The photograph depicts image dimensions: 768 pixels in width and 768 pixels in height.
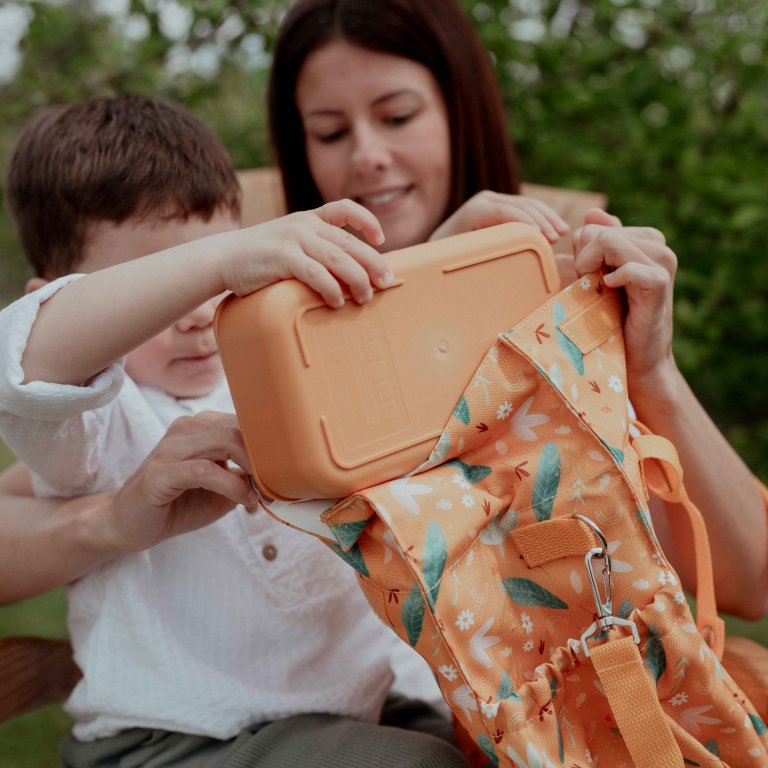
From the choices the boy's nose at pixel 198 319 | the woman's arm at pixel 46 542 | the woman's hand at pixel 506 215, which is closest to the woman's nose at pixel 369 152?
the woman's hand at pixel 506 215

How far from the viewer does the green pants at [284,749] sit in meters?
0.91

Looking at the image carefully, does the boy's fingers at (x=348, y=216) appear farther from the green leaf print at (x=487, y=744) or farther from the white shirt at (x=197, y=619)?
the green leaf print at (x=487, y=744)

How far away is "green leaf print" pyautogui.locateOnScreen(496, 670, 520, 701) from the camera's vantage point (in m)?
0.74

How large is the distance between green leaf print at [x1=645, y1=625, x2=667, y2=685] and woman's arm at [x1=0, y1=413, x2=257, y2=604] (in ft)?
1.26

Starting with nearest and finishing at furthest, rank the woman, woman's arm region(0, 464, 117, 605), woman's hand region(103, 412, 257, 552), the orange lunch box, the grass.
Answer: the orange lunch box
woman's hand region(103, 412, 257, 552)
woman's arm region(0, 464, 117, 605)
the woman
the grass

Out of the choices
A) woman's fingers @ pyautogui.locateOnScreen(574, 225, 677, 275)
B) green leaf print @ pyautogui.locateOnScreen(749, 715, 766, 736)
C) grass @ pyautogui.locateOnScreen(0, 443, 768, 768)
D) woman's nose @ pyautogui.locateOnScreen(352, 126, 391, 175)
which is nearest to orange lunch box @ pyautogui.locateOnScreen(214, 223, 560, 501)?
woman's fingers @ pyautogui.locateOnScreen(574, 225, 677, 275)

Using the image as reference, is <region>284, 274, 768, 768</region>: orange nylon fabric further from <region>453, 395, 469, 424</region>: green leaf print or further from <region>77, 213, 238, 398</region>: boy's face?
<region>77, 213, 238, 398</region>: boy's face

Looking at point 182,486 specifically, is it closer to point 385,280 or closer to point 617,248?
point 385,280

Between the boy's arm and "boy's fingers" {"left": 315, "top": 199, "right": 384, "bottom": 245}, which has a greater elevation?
"boy's fingers" {"left": 315, "top": 199, "right": 384, "bottom": 245}

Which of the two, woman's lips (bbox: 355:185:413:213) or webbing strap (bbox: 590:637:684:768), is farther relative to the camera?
woman's lips (bbox: 355:185:413:213)

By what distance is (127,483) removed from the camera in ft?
2.92

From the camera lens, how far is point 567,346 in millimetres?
826

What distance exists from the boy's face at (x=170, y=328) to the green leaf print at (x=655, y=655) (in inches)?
22.7

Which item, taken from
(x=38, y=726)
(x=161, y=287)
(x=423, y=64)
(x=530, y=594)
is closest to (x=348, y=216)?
(x=161, y=287)
